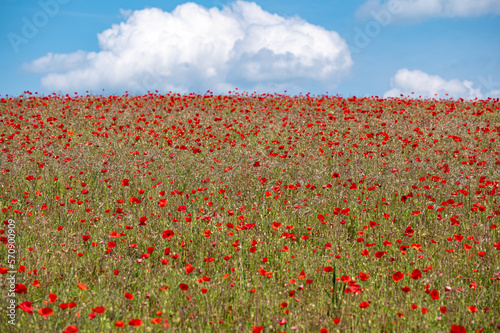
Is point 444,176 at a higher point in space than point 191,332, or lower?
higher

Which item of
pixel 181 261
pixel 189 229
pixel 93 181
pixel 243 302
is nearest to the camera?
pixel 243 302

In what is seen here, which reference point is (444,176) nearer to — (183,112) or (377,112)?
(377,112)

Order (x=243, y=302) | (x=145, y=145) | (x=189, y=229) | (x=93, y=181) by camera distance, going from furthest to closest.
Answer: (x=145, y=145) → (x=93, y=181) → (x=189, y=229) → (x=243, y=302)

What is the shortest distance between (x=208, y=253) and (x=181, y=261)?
31cm

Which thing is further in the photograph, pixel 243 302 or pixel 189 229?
pixel 189 229

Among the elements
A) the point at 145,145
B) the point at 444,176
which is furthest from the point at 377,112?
the point at 145,145

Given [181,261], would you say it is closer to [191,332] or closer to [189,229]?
[189,229]

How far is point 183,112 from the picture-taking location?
42.5 ft

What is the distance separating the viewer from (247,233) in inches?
175

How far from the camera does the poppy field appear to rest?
294 cm

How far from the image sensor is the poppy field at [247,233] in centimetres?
294

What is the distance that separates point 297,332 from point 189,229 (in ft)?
6.81

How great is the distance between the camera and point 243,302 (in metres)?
3.09

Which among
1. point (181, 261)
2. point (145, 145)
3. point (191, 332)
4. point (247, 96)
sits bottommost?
point (191, 332)
